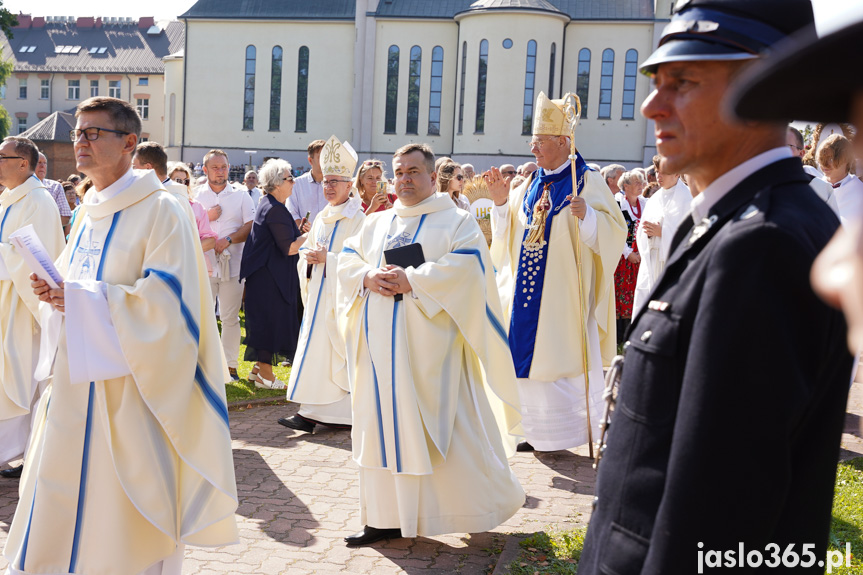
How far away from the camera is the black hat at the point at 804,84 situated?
35.9 inches

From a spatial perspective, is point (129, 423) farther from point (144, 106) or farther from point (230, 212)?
point (144, 106)

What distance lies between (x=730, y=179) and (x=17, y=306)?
550cm

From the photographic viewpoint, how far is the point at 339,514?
557 centimetres

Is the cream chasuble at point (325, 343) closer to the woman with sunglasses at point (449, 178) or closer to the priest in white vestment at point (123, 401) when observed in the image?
the woman with sunglasses at point (449, 178)

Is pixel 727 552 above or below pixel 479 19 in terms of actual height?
below

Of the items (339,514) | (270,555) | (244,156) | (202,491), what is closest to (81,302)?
(202,491)

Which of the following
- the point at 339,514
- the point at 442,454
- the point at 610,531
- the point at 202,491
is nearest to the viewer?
the point at 610,531

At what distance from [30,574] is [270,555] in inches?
54.4

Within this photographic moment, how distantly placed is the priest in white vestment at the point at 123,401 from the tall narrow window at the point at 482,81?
44.2 metres

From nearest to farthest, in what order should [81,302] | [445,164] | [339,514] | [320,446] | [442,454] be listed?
[81,302]
[442,454]
[339,514]
[320,446]
[445,164]

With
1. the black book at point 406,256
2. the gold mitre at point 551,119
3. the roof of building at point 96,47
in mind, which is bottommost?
the black book at point 406,256

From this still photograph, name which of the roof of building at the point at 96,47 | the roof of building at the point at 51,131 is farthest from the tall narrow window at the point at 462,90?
the roof of building at the point at 96,47

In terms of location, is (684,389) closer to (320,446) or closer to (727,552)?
(727,552)

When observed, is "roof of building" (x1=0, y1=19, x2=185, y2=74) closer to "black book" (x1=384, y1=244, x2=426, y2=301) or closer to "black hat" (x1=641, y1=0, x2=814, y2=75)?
"black book" (x1=384, y1=244, x2=426, y2=301)
